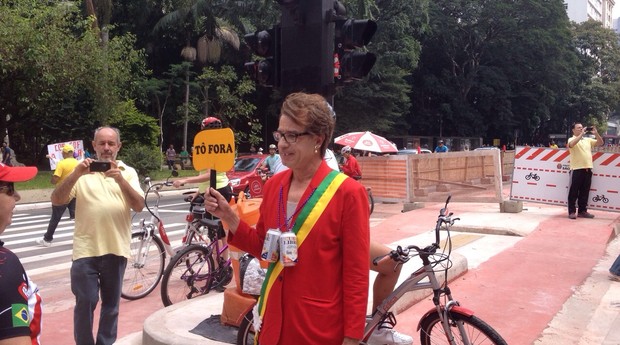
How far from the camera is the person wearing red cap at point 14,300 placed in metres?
1.80

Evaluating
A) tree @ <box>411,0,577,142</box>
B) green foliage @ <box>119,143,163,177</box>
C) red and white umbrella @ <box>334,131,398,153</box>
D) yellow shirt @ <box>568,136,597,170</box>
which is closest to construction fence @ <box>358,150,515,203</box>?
red and white umbrella @ <box>334,131,398,153</box>

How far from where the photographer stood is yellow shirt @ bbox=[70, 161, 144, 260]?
14.1 ft

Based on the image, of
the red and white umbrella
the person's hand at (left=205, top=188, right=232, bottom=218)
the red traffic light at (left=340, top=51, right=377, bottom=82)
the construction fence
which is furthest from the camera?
the red and white umbrella

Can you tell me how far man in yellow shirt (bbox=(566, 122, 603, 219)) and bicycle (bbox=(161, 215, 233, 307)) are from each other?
7600 millimetres

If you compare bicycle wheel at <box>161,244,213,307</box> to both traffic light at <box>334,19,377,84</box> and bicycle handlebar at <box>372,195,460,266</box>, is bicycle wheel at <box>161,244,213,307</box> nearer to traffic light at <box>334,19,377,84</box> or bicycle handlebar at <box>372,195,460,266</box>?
traffic light at <box>334,19,377,84</box>

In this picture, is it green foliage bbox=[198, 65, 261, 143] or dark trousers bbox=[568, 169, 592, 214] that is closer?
dark trousers bbox=[568, 169, 592, 214]

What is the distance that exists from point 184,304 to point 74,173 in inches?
83.9

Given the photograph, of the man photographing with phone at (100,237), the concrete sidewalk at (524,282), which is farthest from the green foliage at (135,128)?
the man photographing with phone at (100,237)

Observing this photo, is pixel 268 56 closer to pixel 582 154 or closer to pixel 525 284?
pixel 525 284

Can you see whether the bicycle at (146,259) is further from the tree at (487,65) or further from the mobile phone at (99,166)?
the tree at (487,65)

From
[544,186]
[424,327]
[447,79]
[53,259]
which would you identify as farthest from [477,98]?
[424,327]

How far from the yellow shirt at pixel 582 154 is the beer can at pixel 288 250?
9861mm

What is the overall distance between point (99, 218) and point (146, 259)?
9.21 ft

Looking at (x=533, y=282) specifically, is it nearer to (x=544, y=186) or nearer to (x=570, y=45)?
(x=544, y=186)
